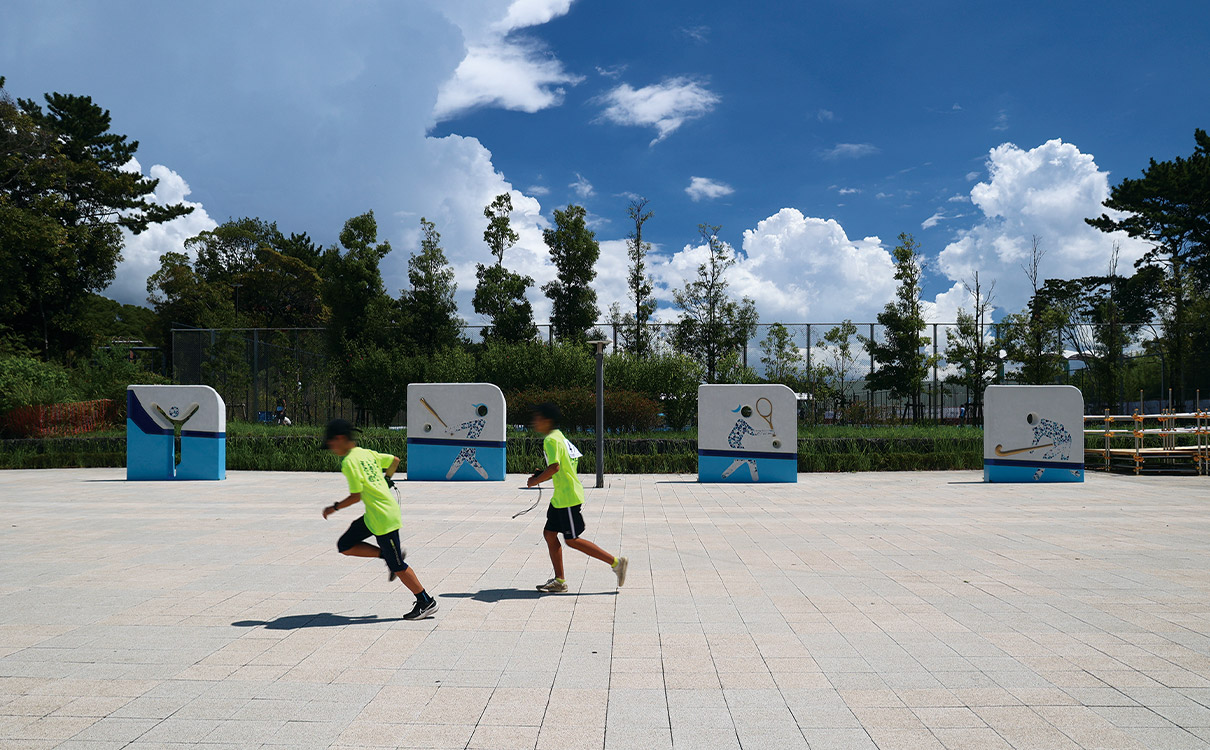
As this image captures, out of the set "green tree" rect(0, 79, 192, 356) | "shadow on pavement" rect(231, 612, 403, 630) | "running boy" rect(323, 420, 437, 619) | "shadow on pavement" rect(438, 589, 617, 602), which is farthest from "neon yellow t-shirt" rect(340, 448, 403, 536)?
"green tree" rect(0, 79, 192, 356)

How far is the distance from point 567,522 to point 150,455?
1360 cm

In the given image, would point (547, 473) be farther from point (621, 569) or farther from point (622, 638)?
point (622, 638)

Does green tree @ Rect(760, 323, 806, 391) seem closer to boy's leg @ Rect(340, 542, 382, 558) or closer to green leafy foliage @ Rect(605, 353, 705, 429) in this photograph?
green leafy foliage @ Rect(605, 353, 705, 429)

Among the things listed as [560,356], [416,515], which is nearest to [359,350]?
[560,356]

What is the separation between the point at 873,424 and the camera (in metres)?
23.6

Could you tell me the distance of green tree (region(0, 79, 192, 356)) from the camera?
26281 mm

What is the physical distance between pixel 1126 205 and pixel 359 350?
3707cm

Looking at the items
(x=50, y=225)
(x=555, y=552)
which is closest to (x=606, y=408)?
(x=555, y=552)

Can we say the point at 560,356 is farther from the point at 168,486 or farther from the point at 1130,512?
the point at 1130,512

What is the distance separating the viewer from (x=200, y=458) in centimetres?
1579

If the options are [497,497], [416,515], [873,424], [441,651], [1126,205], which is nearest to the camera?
[441,651]

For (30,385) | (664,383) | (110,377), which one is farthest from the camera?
(110,377)

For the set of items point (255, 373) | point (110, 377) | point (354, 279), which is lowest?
point (110, 377)

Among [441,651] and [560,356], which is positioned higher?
[560,356]
